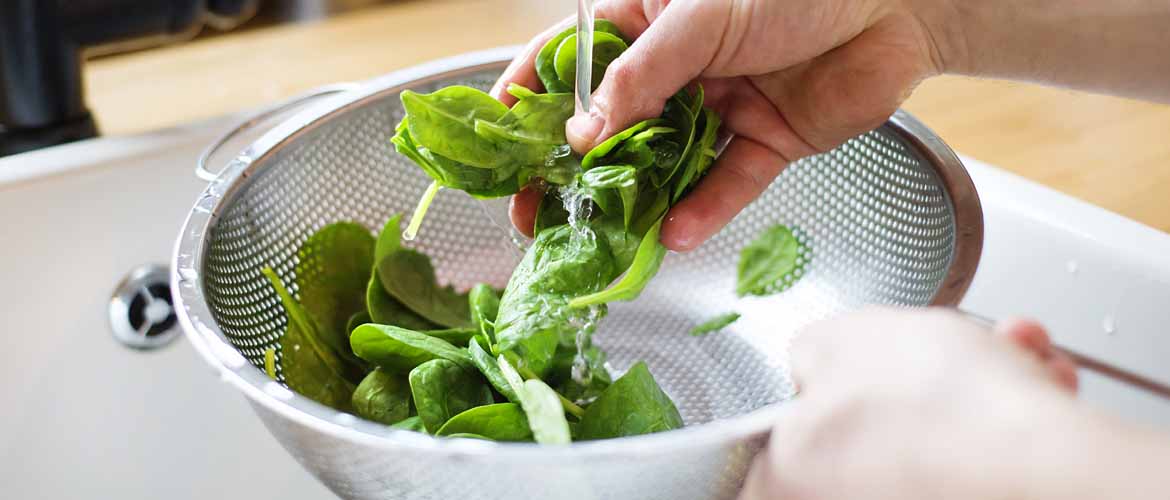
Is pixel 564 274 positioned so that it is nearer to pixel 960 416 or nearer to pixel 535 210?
pixel 535 210

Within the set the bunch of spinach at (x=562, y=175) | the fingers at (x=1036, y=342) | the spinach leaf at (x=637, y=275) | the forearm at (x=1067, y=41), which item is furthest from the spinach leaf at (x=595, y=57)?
the fingers at (x=1036, y=342)

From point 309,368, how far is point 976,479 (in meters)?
0.45

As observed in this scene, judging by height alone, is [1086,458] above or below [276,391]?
above

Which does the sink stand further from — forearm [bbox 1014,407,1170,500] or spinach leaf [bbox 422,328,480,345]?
forearm [bbox 1014,407,1170,500]

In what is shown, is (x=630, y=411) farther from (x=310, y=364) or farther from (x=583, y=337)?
(x=310, y=364)

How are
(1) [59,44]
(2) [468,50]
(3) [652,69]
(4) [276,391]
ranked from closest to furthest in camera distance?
1. (4) [276,391]
2. (3) [652,69]
3. (1) [59,44]
4. (2) [468,50]

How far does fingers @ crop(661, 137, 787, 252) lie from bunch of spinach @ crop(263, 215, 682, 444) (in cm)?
10

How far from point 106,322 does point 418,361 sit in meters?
0.33

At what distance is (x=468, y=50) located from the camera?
1.00 metres

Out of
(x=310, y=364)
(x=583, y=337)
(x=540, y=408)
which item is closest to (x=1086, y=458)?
(x=540, y=408)

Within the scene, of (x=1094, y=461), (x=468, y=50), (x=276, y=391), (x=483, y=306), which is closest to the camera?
(x=1094, y=461)

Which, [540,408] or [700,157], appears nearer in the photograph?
[540,408]

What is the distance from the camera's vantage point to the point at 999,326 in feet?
1.15

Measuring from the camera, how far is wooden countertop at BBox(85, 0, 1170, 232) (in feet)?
2.59
